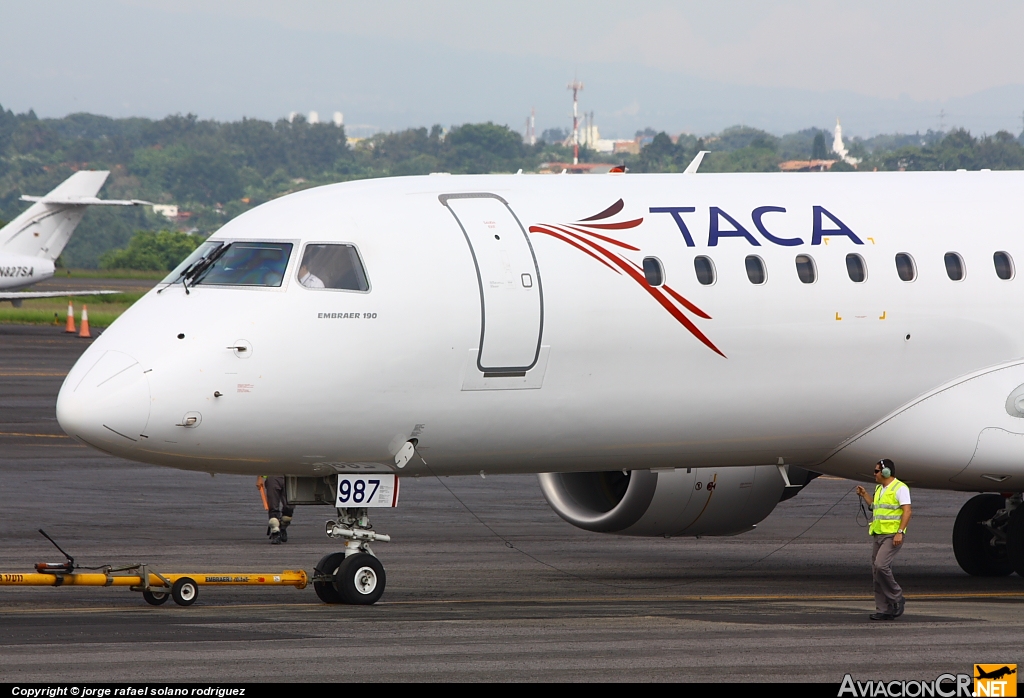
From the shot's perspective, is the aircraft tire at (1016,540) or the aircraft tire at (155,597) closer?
the aircraft tire at (155,597)

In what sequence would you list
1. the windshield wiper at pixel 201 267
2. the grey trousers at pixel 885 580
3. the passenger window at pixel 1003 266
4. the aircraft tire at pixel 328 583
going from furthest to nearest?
the passenger window at pixel 1003 266 < the aircraft tire at pixel 328 583 < the grey trousers at pixel 885 580 < the windshield wiper at pixel 201 267

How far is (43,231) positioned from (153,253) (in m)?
61.5

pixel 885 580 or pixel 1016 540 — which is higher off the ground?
pixel 885 580

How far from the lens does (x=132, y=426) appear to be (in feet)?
50.5

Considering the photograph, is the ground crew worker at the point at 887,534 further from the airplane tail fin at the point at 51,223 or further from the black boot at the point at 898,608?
the airplane tail fin at the point at 51,223

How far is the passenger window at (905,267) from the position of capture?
733 inches

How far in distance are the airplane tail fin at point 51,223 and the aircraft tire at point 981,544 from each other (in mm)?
50670

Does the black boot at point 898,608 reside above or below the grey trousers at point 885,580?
below

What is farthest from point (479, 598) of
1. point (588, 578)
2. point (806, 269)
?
point (806, 269)

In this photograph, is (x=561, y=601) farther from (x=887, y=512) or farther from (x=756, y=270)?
(x=756, y=270)

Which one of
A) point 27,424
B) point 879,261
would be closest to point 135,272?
point 27,424

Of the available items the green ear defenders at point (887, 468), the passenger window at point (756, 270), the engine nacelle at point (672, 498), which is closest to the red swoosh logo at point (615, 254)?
the passenger window at point (756, 270)

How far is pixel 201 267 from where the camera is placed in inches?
651

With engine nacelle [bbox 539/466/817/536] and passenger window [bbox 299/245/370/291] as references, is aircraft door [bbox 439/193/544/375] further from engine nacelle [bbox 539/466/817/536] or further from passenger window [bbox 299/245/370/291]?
engine nacelle [bbox 539/466/817/536]
